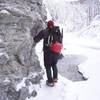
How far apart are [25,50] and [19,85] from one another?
86 cm

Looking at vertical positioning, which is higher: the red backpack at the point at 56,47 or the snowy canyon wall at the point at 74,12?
the red backpack at the point at 56,47

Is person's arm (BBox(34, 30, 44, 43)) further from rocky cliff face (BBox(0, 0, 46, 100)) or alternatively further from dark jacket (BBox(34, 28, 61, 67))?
rocky cliff face (BBox(0, 0, 46, 100))

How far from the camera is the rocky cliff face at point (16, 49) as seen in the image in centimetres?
557

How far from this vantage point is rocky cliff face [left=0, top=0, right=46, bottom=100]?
5.57m

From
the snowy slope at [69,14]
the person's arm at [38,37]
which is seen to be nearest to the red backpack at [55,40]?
the person's arm at [38,37]

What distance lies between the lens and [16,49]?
591 centimetres

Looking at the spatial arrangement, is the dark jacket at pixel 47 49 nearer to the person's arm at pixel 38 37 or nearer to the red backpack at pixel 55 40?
the person's arm at pixel 38 37

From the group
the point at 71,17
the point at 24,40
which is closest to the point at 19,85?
the point at 24,40

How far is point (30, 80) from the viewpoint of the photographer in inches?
250

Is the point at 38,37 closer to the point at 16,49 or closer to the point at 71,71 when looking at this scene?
the point at 16,49

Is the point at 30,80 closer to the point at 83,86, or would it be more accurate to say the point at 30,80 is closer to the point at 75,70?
the point at 83,86

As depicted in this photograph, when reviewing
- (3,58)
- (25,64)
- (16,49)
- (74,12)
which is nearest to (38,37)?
(25,64)

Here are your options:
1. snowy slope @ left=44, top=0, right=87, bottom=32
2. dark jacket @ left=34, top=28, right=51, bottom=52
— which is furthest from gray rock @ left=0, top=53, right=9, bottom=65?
snowy slope @ left=44, top=0, right=87, bottom=32

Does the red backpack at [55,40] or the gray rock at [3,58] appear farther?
the red backpack at [55,40]
